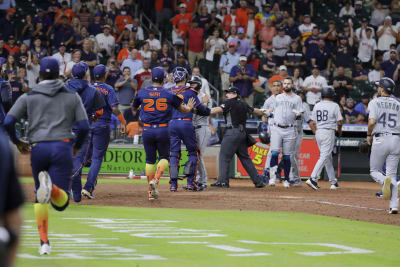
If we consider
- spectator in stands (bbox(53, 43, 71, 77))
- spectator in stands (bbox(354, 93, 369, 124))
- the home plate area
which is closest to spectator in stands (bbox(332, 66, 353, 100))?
spectator in stands (bbox(354, 93, 369, 124))

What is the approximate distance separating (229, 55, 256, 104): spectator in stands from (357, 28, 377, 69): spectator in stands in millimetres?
6017

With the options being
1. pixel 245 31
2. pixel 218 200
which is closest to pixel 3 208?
pixel 218 200

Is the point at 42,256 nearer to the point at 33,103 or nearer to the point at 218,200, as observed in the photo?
the point at 33,103

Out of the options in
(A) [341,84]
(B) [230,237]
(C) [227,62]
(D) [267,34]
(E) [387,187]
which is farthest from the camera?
(D) [267,34]

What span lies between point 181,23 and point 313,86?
18.9ft

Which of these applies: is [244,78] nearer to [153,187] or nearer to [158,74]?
[158,74]

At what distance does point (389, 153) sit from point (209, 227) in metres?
3.83

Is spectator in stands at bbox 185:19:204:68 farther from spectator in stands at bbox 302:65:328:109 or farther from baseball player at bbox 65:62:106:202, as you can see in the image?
baseball player at bbox 65:62:106:202

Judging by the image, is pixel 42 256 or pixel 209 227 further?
pixel 209 227

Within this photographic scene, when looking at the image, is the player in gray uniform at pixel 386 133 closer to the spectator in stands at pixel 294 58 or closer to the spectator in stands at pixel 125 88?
the spectator in stands at pixel 125 88

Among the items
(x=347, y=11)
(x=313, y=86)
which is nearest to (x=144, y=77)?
(x=313, y=86)

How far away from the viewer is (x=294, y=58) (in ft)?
86.6

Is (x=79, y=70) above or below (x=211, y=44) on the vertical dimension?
below

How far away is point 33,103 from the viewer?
8062 millimetres
